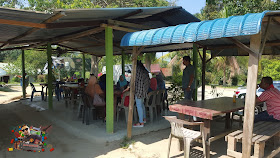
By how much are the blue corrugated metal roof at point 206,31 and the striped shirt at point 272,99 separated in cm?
180

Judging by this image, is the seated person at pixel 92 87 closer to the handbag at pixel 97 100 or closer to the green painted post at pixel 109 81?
the handbag at pixel 97 100

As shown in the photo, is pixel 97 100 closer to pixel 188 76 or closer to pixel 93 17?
pixel 93 17

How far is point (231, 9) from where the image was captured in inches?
439

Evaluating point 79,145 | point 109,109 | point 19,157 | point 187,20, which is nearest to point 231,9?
point 187,20

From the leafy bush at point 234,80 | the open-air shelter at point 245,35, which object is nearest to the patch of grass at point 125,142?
the open-air shelter at point 245,35

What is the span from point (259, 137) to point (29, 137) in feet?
13.8

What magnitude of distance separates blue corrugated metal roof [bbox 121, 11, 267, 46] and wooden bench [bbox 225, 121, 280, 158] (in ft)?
5.28

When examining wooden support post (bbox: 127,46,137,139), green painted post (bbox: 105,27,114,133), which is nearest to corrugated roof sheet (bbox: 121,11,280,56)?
wooden support post (bbox: 127,46,137,139)

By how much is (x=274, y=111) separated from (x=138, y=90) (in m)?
2.85

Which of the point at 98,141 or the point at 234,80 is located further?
the point at 234,80

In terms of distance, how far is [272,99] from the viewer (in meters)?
3.88

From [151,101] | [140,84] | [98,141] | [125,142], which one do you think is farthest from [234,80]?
[98,141]

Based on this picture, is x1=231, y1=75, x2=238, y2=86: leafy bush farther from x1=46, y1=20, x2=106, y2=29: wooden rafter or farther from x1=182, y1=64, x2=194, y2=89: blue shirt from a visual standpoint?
x1=46, y1=20, x2=106, y2=29: wooden rafter

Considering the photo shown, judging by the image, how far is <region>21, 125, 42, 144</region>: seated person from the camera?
416 centimetres
